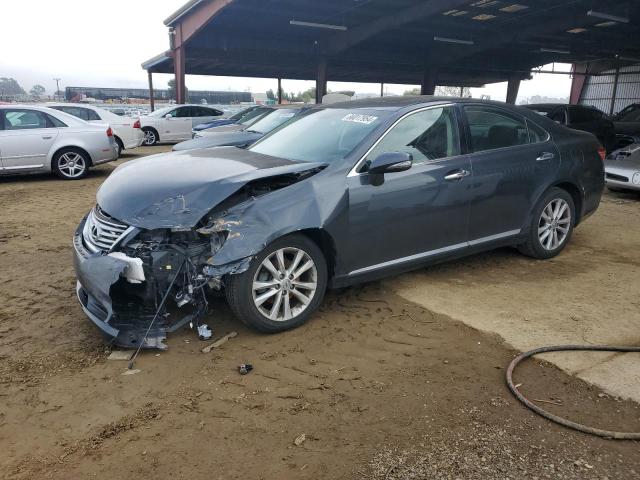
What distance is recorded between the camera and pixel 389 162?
3.84 meters

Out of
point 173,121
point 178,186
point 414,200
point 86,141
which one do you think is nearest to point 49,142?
point 86,141

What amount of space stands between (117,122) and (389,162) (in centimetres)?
1189

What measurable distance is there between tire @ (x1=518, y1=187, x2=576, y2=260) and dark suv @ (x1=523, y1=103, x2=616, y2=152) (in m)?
8.79

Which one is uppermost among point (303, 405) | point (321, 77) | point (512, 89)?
point (512, 89)

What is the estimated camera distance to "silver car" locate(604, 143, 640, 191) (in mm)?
8523

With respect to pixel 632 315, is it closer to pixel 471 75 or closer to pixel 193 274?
pixel 193 274

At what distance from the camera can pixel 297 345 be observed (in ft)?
11.8

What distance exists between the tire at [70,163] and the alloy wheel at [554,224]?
9056 millimetres

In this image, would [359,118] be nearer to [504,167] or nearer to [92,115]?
[504,167]

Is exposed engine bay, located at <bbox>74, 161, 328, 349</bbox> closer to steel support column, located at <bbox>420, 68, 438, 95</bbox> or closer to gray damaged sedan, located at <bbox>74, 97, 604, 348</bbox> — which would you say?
gray damaged sedan, located at <bbox>74, 97, 604, 348</bbox>

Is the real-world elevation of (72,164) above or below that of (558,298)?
above

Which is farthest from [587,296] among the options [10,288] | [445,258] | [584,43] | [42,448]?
[584,43]

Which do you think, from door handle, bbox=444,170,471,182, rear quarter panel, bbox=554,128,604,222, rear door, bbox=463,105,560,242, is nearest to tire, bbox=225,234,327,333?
door handle, bbox=444,170,471,182

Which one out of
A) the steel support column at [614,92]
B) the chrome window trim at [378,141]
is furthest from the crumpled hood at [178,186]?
the steel support column at [614,92]
